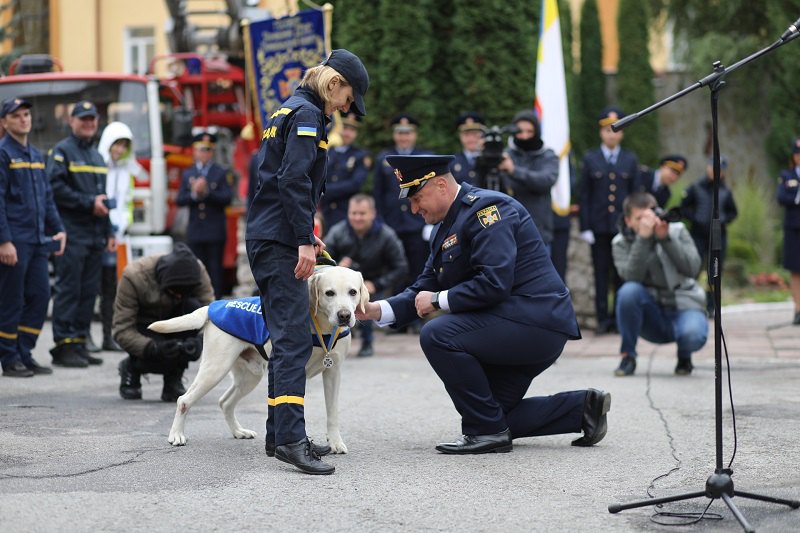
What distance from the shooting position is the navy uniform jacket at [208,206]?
13.4 metres

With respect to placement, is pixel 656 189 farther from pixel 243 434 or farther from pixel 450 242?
pixel 243 434

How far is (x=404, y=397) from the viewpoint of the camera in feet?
26.9

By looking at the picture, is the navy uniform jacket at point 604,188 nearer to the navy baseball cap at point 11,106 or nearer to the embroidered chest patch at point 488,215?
the navy baseball cap at point 11,106

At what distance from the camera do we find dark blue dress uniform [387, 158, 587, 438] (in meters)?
6.00

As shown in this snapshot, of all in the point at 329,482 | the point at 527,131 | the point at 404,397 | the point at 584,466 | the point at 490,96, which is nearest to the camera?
the point at 329,482

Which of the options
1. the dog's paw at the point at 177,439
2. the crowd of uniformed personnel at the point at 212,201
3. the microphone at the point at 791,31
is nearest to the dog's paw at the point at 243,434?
the dog's paw at the point at 177,439

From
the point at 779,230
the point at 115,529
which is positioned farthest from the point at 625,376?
the point at 779,230

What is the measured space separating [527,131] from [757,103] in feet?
39.0

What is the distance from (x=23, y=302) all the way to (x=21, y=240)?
470mm

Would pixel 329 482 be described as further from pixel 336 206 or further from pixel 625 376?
pixel 336 206

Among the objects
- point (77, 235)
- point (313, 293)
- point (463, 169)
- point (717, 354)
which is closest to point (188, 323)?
point (313, 293)

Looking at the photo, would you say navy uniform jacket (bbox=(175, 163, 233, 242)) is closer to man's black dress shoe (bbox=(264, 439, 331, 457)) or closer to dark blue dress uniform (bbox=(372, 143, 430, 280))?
dark blue dress uniform (bbox=(372, 143, 430, 280))

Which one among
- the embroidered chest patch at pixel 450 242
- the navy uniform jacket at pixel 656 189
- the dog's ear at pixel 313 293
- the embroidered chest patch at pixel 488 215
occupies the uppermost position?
the navy uniform jacket at pixel 656 189

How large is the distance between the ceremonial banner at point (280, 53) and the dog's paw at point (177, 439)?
714 centimetres
